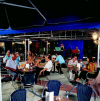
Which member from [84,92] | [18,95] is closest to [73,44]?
[84,92]

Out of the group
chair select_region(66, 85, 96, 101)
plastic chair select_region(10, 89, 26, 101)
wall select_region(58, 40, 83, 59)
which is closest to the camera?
plastic chair select_region(10, 89, 26, 101)

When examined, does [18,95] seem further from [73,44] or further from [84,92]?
[73,44]

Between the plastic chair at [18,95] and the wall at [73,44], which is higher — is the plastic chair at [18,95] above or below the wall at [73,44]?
below

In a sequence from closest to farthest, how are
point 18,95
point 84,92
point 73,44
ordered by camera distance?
point 18,95, point 84,92, point 73,44

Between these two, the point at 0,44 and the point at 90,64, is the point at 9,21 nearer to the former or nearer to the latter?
the point at 90,64

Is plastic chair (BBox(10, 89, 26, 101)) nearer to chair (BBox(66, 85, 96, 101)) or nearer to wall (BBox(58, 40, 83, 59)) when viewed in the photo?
chair (BBox(66, 85, 96, 101))

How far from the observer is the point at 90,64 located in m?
4.46

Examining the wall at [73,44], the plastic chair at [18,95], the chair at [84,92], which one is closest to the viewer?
the plastic chair at [18,95]

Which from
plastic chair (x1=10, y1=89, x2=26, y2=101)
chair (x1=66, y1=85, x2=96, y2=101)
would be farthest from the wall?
plastic chair (x1=10, y1=89, x2=26, y2=101)

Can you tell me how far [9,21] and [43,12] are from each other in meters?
1.27

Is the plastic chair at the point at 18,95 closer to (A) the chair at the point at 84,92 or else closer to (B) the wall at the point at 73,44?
(A) the chair at the point at 84,92

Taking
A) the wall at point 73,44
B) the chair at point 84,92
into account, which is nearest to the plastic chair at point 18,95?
the chair at point 84,92

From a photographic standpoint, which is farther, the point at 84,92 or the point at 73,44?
the point at 73,44

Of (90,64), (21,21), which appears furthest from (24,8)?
(90,64)
